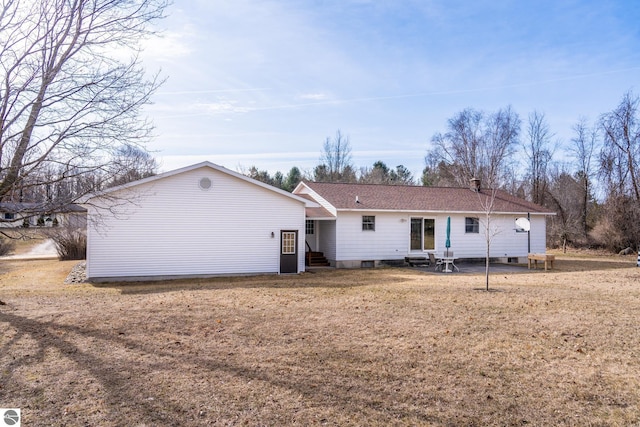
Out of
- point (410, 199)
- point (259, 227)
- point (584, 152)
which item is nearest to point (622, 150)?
point (584, 152)

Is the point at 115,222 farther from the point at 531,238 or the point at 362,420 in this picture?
the point at 531,238

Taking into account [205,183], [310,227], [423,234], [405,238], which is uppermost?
[205,183]

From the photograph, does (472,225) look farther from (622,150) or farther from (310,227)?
(622,150)

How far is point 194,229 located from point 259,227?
97.7 inches

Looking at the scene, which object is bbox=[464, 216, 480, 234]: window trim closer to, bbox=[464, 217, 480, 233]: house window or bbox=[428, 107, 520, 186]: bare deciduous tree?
bbox=[464, 217, 480, 233]: house window

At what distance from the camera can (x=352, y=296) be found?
33.3 feet

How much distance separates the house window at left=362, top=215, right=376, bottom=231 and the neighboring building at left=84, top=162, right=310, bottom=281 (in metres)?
3.48

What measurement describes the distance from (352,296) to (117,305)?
5493 mm

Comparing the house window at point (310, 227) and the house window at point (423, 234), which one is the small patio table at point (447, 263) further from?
the house window at point (310, 227)

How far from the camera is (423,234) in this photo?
19766 mm

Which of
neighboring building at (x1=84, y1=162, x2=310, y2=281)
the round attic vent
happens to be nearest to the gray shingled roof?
neighboring building at (x1=84, y1=162, x2=310, y2=281)

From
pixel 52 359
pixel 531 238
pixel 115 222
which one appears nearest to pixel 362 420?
pixel 52 359

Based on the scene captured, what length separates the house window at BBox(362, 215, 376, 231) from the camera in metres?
18.7

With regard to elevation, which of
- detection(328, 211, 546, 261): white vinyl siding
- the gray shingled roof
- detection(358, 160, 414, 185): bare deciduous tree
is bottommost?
detection(328, 211, 546, 261): white vinyl siding
